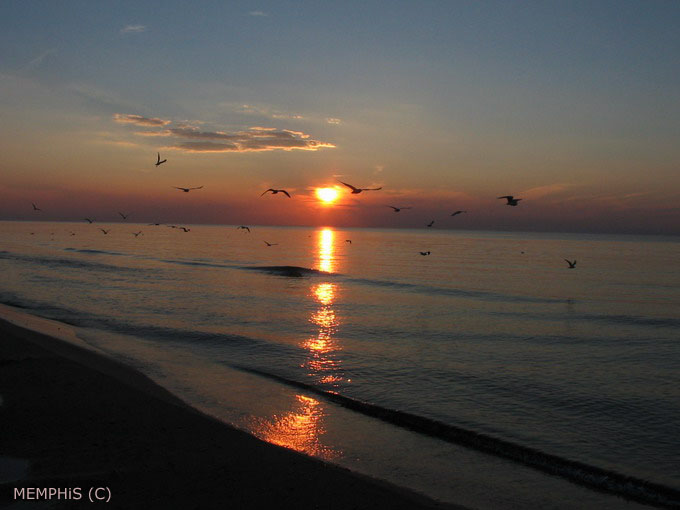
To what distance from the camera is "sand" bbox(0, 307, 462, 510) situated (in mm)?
8039

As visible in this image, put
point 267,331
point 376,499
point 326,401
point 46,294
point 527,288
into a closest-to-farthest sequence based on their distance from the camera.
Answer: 1. point 376,499
2. point 326,401
3. point 267,331
4. point 46,294
5. point 527,288

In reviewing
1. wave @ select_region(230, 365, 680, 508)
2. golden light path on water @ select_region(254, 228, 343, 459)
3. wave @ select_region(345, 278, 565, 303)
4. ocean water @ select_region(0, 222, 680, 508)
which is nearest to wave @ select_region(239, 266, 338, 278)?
wave @ select_region(345, 278, 565, 303)

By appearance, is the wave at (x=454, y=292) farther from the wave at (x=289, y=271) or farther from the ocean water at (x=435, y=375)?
the wave at (x=289, y=271)

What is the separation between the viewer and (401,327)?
28.1 meters

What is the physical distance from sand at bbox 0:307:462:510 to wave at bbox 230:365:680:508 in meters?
3.69

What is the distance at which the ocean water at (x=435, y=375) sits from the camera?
10531mm

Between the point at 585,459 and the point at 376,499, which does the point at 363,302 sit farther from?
the point at 376,499

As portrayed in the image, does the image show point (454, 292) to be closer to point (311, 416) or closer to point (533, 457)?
point (311, 416)

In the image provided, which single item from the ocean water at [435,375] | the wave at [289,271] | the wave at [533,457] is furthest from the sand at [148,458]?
the wave at [289,271]

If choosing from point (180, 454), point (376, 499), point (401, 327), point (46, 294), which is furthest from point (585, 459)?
point (46, 294)

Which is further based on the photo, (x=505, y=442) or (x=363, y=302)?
(x=363, y=302)

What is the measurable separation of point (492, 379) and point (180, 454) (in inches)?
466

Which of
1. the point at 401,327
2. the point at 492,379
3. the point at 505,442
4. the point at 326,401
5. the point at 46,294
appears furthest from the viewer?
the point at 46,294

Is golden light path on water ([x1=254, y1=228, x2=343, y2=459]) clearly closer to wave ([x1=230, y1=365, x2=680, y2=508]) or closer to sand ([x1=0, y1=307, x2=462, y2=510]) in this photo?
sand ([x1=0, y1=307, x2=462, y2=510])
